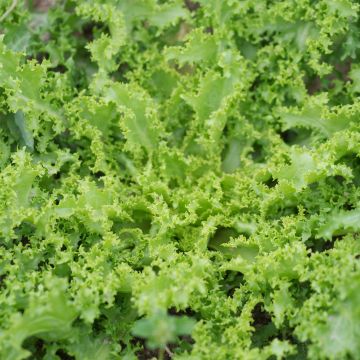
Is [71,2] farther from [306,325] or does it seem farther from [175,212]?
[306,325]

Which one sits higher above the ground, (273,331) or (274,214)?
(274,214)

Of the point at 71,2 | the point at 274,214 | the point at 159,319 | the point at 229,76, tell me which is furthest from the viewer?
the point at 71,2

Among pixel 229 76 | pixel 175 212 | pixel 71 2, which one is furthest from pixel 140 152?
pixel 71 2

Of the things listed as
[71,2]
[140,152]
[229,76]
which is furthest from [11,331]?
[71,2]

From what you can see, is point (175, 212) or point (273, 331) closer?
point (273, 331)

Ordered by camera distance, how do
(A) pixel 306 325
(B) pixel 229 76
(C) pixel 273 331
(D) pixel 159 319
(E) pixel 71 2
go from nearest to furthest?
(D) pixel 159 319 < (A) pixel 306 325 < (C) pixel 273 331 < (B) pixel 229 76 < (E) pixel 71 2

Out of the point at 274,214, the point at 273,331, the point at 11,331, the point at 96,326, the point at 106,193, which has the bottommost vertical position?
the point at 11,331

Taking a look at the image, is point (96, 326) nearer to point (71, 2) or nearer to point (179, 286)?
point (179, 286)
